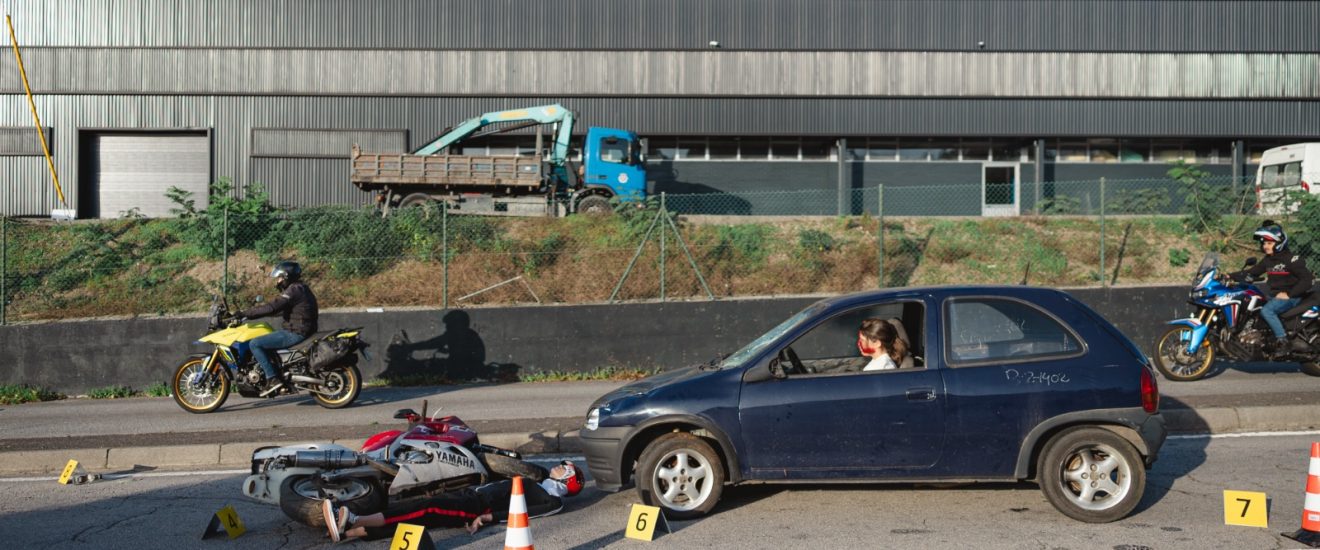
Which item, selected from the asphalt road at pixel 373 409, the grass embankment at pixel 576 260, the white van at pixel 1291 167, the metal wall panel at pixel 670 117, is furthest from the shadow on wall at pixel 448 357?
the white van at pixel 1291 167

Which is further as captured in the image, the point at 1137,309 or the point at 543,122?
the point at 543,122

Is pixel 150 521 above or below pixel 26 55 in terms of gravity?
below

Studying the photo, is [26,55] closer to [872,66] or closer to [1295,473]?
[872,66]

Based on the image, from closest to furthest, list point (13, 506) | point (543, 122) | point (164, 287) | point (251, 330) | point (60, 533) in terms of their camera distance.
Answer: point (60, 533)
point (13, 506)
point (251, 330)
point (164, 287)
point (543, 122)

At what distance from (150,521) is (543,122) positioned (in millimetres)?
20057

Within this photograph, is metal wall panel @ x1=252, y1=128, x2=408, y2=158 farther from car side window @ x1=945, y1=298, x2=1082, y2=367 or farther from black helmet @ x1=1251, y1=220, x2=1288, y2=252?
car side window @ x1=945, y1=298, x2=1082, y2=367

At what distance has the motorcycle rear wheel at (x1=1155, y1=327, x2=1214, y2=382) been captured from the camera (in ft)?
38.2

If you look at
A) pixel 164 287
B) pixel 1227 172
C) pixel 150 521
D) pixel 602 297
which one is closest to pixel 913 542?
pixel 150 521

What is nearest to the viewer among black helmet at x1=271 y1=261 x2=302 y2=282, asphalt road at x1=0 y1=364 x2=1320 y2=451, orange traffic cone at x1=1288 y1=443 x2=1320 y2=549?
orange traffic cone at x1=1288 y1=443 x2=1320 y2=549

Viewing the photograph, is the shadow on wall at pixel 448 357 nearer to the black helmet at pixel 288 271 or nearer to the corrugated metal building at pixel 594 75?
the black helmet at pixel 288 271

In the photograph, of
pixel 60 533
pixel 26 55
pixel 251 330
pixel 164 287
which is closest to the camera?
pixel 60 533

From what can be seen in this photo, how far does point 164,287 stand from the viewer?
15.8 meters

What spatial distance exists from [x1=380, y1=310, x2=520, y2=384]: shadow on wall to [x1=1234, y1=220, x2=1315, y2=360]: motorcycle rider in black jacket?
31.3 feet

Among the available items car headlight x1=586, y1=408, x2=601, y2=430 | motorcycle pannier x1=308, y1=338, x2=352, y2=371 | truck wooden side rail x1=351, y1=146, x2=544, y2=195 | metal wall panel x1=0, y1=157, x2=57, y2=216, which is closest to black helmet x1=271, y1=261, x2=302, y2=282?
motorcycle pannier x1=308, y1=338, x2=352, y2=371
